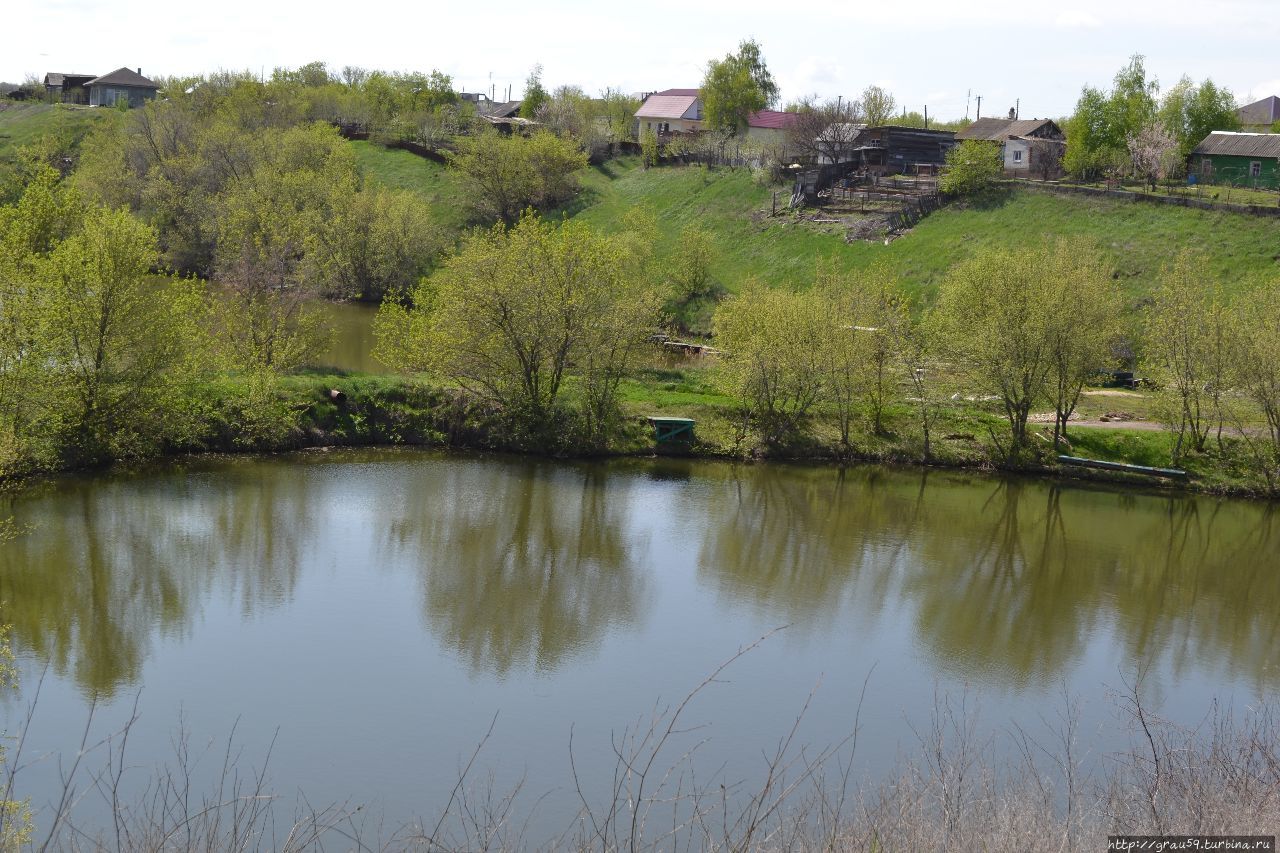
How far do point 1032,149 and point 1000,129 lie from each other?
10167 millimetres

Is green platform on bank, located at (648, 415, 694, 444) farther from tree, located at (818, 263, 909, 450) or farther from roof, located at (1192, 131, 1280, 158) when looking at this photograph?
roof, located at (1192, 131, 1280, 158)

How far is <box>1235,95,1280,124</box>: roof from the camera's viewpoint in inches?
3132

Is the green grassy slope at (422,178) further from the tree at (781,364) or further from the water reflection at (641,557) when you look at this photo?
the water reflection at (641,557)

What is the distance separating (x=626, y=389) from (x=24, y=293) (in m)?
18.9

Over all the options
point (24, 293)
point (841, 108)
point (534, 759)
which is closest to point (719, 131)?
point (841, 108)

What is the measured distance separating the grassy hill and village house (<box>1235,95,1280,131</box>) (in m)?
31.2

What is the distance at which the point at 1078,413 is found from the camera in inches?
1576

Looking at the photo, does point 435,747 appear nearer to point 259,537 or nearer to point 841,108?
point 259,537

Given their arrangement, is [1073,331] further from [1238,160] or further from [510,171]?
[510,171]

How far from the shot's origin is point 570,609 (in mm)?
24047

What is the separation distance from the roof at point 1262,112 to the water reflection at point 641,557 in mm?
56959

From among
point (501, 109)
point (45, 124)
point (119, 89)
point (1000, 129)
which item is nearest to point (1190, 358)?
point (1000, 129)

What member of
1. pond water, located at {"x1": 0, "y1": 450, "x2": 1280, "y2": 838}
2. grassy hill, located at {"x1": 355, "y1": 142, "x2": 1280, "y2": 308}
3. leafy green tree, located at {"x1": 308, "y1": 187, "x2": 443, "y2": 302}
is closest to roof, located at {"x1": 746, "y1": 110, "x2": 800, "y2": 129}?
grassy hill, located at {"x1": 355, "y1": 142, "x2": 1280, "y2": 308}

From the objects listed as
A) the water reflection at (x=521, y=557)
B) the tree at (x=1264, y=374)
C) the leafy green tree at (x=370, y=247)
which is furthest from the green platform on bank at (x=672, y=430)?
the leafy green tree at (x=370, y=247)
